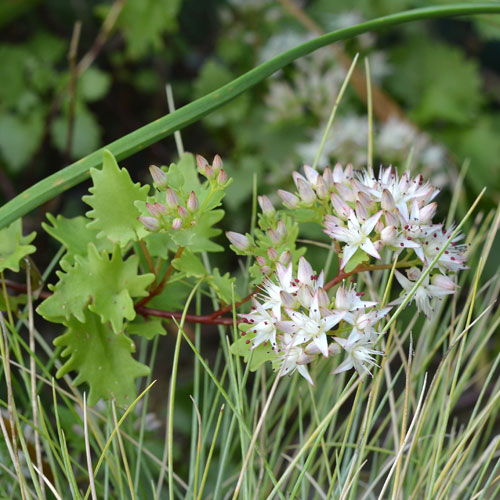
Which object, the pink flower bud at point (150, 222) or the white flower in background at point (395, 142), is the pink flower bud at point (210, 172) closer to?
the pink flower bud at point (150, 222)

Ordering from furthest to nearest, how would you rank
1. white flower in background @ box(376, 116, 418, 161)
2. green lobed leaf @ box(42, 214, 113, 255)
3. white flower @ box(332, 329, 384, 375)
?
1. white flower in background @ box(376, 116, 418, 161)
2. green lobed leaf @ box(42, 214, 113, 255)
3. white flower @ box(332, 329, 384, 375)

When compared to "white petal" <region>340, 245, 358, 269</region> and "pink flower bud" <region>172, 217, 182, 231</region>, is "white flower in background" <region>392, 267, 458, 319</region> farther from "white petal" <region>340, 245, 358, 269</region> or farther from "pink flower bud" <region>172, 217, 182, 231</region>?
"pink flower bud" <region>172, 217, 182, 231</region>

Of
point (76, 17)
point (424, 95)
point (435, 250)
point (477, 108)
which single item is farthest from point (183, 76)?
point (435, 250)

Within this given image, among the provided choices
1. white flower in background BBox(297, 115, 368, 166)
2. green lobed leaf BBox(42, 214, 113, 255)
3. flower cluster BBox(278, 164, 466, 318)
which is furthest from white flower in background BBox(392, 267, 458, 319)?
white flower in background BBox(297, 115, 368, 166)

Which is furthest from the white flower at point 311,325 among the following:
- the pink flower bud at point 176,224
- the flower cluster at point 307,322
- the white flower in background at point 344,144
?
the white flower in background at point 344,144

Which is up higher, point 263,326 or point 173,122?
point 173,122

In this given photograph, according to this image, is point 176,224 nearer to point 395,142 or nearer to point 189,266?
point 189,266

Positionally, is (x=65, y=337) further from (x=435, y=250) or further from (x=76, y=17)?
(x=76, y=17)

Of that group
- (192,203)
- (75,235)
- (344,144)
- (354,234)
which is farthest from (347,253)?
(344,144)
